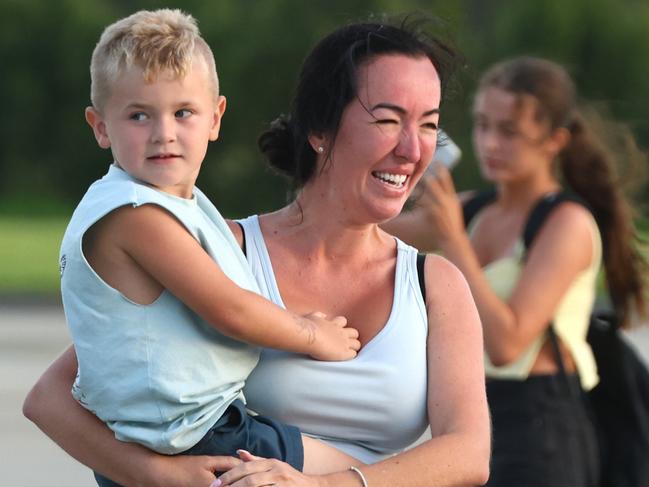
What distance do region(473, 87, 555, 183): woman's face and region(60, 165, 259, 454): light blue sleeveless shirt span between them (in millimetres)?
2185

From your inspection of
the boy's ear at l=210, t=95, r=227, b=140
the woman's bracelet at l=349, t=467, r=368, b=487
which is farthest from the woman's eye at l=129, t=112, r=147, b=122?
the woman's bracelet at l=349, t=467, r=368, b=487

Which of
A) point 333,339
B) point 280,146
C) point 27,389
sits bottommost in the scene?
point 27,389

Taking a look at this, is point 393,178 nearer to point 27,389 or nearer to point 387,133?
point 387,133

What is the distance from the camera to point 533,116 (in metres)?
4.78

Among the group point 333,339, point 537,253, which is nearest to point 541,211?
point 537,253

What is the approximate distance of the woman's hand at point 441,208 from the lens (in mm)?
4312

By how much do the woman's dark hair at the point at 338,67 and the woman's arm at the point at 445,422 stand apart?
1.11 ft

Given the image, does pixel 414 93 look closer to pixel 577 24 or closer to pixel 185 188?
pixel 185 188

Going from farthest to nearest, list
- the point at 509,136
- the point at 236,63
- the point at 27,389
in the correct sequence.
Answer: the point at 236,63 < the point at 27,389 < the point at 509,136

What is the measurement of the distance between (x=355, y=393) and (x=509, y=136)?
6.93ft

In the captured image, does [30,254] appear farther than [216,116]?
Yes

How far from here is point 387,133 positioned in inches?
113

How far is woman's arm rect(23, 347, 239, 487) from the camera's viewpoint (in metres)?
2.64

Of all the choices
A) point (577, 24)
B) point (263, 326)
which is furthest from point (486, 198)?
point (577, 24)
